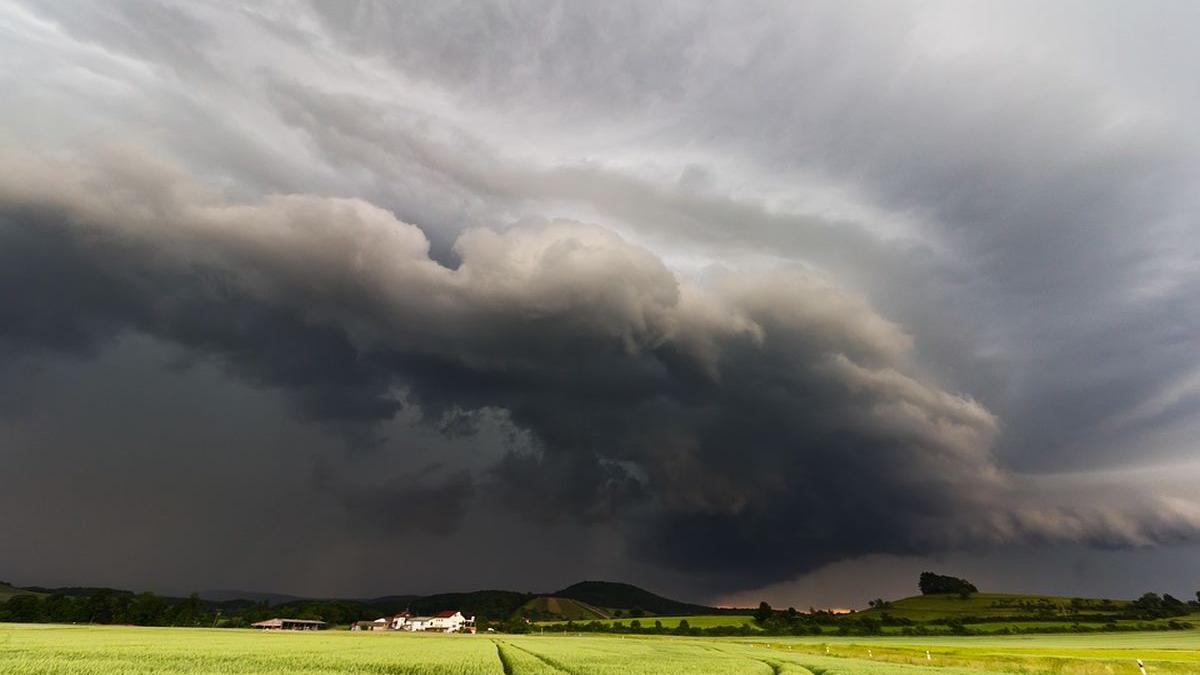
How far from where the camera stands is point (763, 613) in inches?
7328

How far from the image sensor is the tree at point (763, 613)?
571 feet

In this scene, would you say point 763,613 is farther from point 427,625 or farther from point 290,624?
point 290,624

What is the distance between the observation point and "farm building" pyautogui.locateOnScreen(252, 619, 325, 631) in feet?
509

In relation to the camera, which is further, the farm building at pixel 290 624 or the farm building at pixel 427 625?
the farm building at pixel 427 625

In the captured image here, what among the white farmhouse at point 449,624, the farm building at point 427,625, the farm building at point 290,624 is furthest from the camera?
the white farmhouse at point 449,624

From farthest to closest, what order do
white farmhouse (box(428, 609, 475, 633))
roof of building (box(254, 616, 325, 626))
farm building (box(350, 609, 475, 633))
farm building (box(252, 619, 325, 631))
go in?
white farmhouse (box(428, 609, 475, 633)) → farm building (box(350, 609, 475, 633)) → roof of building (box(254, 616, 325, 626)) → farm building (box(252, 619, 325, 631))

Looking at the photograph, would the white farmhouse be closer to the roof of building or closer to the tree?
the roof of building

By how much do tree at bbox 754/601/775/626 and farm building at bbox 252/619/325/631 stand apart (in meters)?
124

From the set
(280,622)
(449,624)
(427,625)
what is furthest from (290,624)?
(449,624)

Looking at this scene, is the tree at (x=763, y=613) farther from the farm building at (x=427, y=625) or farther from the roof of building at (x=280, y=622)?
the roof of building at (x=280, y=622)

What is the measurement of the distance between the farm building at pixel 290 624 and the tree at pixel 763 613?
124 metres

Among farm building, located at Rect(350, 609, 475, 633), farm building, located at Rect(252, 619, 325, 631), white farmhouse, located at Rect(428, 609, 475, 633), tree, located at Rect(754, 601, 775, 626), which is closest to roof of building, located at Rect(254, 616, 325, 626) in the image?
farm building, located at Rect(252, 619, 325, 631)

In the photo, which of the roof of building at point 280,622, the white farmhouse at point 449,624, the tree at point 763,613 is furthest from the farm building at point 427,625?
the tree at point 763,613

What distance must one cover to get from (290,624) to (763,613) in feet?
462
